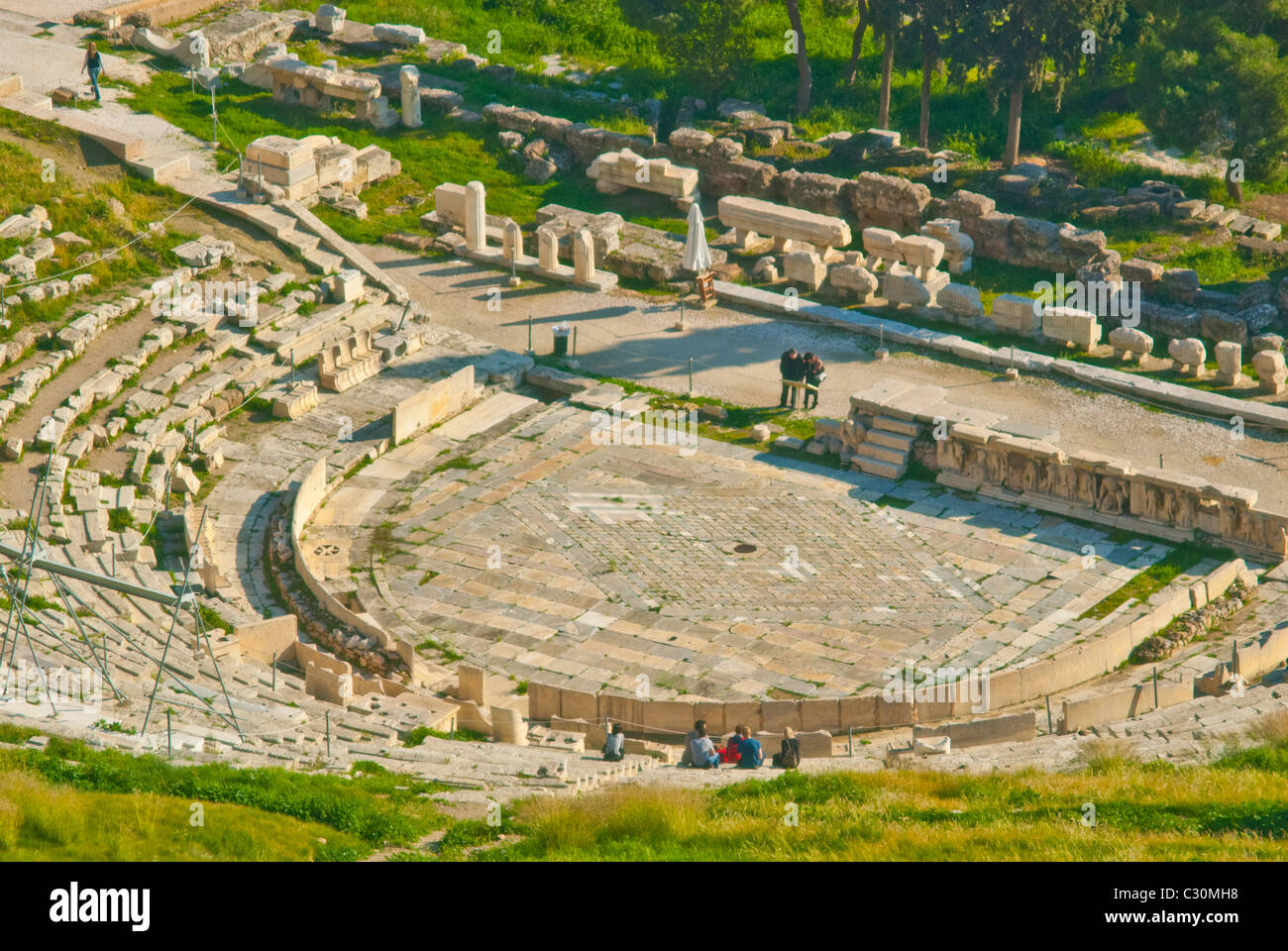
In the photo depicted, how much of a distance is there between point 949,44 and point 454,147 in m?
12.2

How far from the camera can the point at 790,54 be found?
56.1 metres

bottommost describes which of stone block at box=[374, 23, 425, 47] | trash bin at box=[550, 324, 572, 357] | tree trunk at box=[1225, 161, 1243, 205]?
trash bin at box=[550, 324, 572, 357]

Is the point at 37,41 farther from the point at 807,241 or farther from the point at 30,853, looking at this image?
the point at 30,853

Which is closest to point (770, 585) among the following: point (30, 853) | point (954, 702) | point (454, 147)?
point (954, 702)

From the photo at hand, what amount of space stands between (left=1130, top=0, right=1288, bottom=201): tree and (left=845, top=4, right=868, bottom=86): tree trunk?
726cm

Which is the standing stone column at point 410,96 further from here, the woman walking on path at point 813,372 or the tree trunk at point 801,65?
the woman walking on path at point 813,372

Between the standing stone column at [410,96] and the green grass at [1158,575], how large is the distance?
24.5 meters

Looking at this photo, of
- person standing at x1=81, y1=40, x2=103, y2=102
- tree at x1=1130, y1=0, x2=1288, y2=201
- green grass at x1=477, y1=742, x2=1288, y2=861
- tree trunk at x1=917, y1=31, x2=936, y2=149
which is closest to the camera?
green grass at x1=477, y1=742, x2=1288, y2=861

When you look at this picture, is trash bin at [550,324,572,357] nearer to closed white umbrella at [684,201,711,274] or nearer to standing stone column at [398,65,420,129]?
closed white umbrella at [684,201,711,274]

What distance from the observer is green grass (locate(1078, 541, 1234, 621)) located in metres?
31.8

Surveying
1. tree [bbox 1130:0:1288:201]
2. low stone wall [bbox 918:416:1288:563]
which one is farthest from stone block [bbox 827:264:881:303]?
tree [bbox 1130:0:1288:201]

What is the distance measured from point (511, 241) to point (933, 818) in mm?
24230

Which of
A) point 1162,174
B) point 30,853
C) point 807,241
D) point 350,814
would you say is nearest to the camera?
point 30,853

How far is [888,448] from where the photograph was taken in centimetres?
3622
